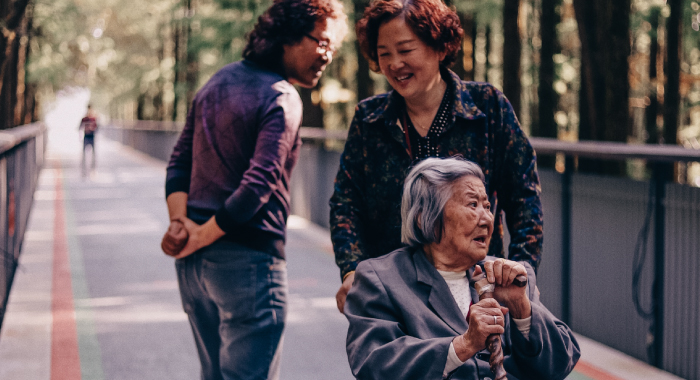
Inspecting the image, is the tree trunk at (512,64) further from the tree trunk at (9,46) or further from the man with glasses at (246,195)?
the man with glasses at (246,195)

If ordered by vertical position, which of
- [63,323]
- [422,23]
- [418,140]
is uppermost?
[422,23]

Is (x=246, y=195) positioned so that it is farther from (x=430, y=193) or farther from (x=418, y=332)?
(x=418, y=332)

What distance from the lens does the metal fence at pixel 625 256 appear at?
18.1 ft

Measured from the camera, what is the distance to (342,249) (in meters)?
3.00

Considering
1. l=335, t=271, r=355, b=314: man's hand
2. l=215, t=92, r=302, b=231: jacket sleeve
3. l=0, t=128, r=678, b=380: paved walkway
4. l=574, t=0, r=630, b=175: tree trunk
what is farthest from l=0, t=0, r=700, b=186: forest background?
l=335, t=271, r=355, b=314: man's hand

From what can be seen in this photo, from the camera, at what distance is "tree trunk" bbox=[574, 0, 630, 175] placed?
10961 mm

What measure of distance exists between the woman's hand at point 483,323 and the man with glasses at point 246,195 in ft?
3.55

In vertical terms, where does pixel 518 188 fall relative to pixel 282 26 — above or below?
below

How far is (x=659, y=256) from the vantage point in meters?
5.79

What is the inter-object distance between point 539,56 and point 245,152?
17.2 meters

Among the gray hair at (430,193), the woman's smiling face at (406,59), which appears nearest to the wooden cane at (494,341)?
the gray hair at (430,193)

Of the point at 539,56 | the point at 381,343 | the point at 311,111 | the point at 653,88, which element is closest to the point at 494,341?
the point at 381,343

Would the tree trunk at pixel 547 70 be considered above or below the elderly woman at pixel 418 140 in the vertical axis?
above

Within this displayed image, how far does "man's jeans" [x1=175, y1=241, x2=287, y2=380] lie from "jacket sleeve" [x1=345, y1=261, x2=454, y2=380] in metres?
0.65
